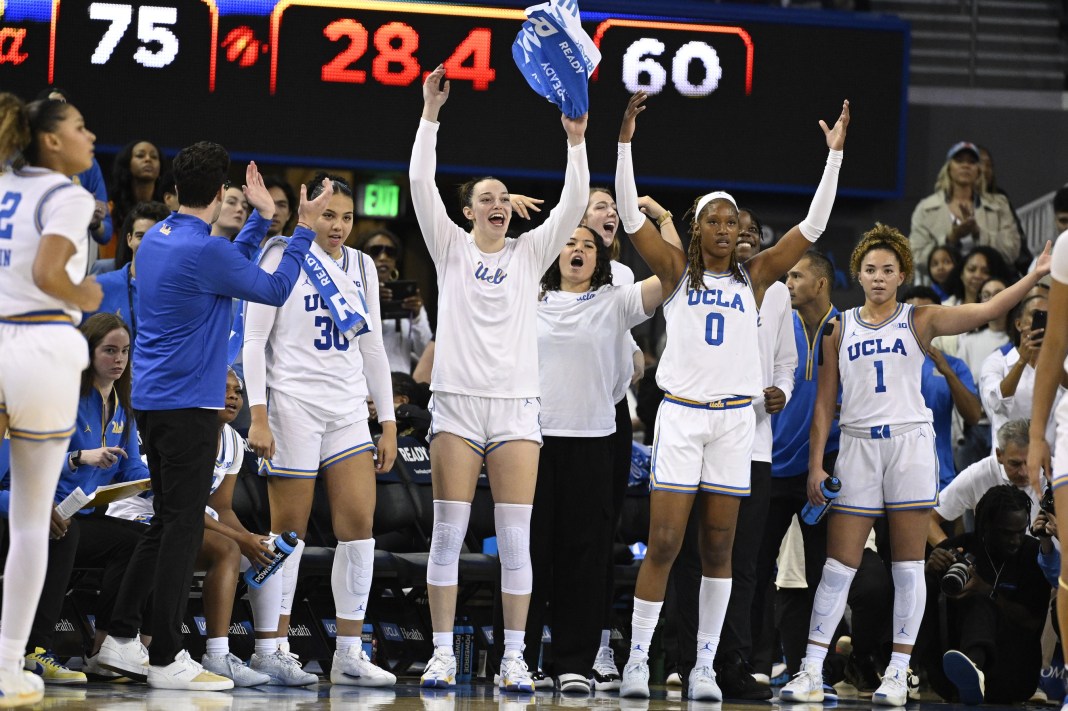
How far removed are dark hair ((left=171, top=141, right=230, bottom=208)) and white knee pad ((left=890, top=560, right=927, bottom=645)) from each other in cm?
326

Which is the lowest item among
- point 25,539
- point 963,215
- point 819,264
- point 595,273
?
point 25,539

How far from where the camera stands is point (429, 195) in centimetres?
607

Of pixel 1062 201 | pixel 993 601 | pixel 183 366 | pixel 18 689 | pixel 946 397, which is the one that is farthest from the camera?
pixel 1062 201

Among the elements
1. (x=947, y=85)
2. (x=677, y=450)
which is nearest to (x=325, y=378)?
(x=677, y=450)

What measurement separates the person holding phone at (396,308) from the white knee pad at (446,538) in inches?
106

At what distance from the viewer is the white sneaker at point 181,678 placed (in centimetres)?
549

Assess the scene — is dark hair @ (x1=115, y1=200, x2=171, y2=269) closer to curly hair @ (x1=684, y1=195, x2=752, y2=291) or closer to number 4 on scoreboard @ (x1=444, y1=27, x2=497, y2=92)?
curly hair @ (x1=684, y1=195, x2=752, y2=291)

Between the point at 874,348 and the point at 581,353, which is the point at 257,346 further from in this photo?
the point at 874,348

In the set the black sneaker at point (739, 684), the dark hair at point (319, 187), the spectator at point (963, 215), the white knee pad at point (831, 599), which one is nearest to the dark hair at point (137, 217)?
the dark hair at point (319, 187)

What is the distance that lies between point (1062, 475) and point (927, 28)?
33.1ft

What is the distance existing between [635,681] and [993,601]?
1921mm

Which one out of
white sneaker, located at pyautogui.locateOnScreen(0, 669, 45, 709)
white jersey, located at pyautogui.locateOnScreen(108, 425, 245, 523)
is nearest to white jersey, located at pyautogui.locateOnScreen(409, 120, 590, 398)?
white jersey, located at pyautogui.locateOnScreen(108, 425, 245, 523)

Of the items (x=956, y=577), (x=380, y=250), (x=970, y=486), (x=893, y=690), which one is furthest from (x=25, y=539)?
(x=970, y=486)

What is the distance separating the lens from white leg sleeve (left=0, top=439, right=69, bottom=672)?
4324 mm
